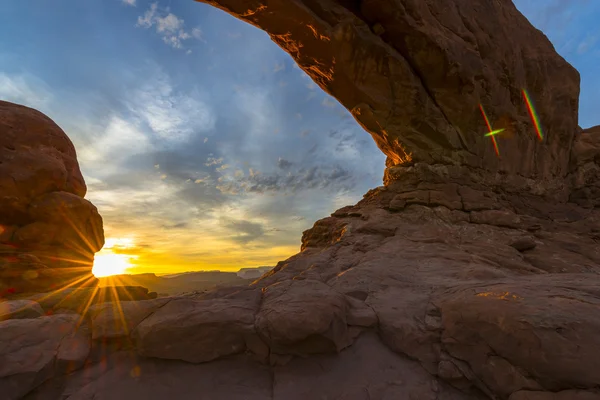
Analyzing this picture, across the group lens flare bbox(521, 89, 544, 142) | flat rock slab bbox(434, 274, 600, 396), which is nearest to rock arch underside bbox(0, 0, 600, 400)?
flat rock slab bbox(434, 274, 600, 396)

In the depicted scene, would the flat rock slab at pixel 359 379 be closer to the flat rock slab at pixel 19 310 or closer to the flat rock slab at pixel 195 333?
the flat rock slab at pixel 195 333

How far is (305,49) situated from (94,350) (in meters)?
11.4

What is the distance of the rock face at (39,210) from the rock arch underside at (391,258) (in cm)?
10

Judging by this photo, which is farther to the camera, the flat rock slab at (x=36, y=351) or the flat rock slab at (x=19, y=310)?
the flat rock slab at (x=19, y=310)

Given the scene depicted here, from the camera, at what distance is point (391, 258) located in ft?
25.3

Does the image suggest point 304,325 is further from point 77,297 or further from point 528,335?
point 77,297

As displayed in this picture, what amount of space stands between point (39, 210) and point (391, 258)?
2060 cm

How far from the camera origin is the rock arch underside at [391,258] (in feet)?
12.3

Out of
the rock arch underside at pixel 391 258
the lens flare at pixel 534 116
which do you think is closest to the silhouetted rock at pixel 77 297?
the rock arch underside at pixel 391 258

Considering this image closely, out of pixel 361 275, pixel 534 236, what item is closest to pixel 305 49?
pixel 361 275

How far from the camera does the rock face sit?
51.9 ft

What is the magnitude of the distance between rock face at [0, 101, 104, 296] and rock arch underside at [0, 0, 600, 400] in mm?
100

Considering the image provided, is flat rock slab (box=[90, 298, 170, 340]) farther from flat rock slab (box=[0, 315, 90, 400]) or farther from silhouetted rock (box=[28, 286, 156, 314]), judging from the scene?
silhouetted rock (box=[28, 286, 156, 314])

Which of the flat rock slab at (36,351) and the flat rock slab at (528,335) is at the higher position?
the flat rock slab at (528,335)
